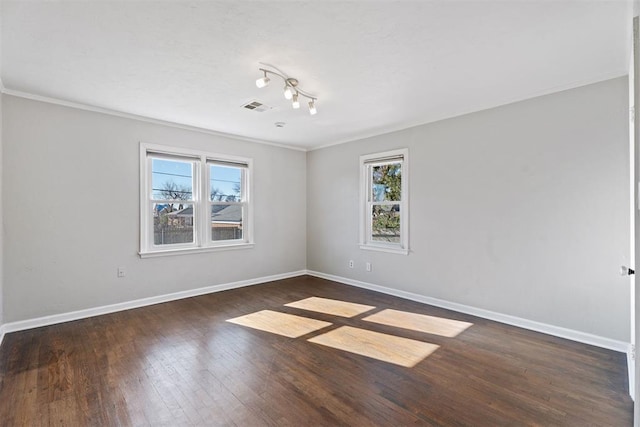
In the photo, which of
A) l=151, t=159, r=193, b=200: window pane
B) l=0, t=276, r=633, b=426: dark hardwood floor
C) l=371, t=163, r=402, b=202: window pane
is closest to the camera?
l=0, t=276, r=633, b=426: dark hardwood floor

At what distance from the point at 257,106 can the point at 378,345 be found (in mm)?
2948

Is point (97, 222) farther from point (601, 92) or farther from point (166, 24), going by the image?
point (601, 92)

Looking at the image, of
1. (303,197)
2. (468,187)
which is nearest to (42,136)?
(303,197)

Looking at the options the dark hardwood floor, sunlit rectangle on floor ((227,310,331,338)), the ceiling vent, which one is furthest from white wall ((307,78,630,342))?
the ceiling vent

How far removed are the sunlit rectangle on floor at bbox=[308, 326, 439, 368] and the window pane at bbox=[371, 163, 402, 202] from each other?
7.25 feet

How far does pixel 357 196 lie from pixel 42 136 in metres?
4.16

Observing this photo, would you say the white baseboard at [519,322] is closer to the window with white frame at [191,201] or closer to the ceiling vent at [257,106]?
the window with white frame at [191,201]

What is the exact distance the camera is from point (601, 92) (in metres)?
2.85

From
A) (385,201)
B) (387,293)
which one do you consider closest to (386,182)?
(385,201)

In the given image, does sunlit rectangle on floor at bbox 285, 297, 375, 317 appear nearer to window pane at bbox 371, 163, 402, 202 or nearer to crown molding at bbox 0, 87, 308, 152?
window pane at bbox 371, 163, 402, 202

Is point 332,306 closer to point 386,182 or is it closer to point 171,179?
point 386,182

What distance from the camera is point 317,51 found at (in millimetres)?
2395

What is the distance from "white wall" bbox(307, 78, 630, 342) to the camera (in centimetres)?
282

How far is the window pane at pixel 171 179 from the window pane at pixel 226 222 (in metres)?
0.50
